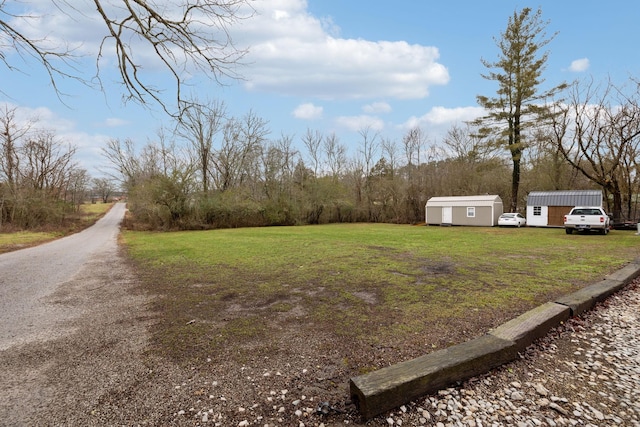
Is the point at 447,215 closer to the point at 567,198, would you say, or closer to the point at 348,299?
the point at 567,198

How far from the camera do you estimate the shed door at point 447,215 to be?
25.1m

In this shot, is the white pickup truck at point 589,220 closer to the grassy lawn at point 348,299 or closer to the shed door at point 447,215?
the grassy lawn at point 348,299

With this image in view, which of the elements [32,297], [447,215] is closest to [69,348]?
[32,297]

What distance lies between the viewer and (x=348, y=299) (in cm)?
479

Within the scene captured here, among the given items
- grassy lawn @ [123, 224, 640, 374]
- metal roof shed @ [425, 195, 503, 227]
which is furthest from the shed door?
grassy lawn @ [123, 224, 640, 374]

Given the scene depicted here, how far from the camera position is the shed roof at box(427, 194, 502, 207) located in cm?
2339

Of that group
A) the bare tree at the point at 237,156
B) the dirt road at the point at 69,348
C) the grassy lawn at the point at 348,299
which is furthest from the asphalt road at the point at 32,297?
the bare tree at the point at 237,156

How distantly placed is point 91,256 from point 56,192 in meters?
21.4

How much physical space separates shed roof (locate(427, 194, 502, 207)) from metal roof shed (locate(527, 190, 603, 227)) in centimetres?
236

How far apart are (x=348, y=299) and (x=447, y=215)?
2299 centimetres

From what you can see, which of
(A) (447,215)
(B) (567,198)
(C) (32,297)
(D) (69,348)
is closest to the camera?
(D) (69,348)

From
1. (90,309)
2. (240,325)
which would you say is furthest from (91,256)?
(240,325)

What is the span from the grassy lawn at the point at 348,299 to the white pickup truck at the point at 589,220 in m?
7.21

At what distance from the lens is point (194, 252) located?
34.6 ft
